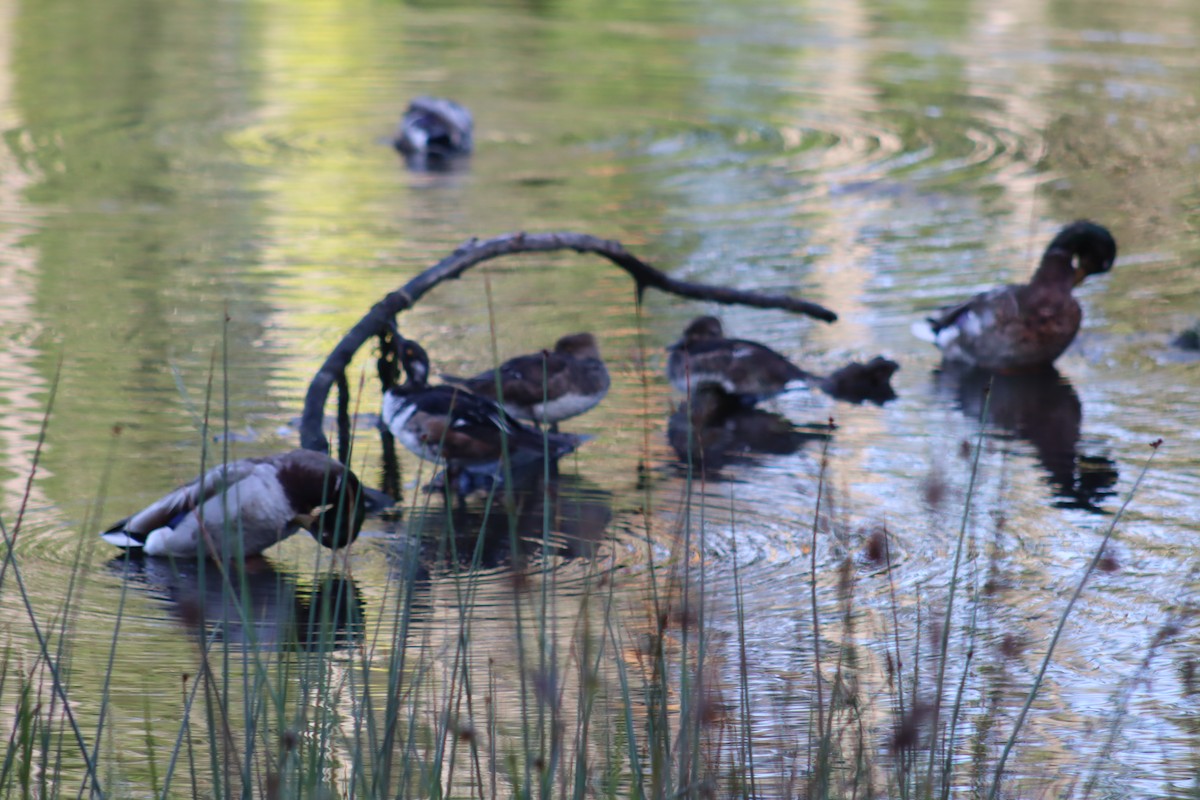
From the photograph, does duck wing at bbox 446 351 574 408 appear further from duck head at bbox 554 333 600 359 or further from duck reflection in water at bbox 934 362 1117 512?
duck reflection in water at bbox 934 362 1117 512

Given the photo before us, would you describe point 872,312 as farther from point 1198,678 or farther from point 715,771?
point 715,771

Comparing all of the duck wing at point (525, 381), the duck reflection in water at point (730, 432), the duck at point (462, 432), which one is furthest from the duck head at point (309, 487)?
the duck reflection in water at point (730, 432)

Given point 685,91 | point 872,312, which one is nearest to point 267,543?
point 872,312

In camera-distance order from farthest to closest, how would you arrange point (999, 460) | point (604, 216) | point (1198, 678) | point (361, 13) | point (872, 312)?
1. point (361, 13)
2. point (604, 216)
3. point (872, 312)
4. point (999, 460)
5. point (1198, 678)

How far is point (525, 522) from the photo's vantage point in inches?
257

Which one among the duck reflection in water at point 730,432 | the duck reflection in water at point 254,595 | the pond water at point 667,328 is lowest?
the duck reflection in water at point 730,432

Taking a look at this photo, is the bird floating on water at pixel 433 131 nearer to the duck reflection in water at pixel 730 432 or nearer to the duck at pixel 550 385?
the duck reflection in water at pixel 730 432

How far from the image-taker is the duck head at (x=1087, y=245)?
9172mm

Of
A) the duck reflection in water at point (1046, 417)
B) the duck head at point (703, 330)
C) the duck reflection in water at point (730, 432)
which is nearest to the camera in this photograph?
the duck reflection in water at point (1046, 417)

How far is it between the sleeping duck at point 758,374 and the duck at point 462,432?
44.4 inches

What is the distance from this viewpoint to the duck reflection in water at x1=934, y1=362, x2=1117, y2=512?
690cm

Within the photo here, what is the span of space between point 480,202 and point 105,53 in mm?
9333

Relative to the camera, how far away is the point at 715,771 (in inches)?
136

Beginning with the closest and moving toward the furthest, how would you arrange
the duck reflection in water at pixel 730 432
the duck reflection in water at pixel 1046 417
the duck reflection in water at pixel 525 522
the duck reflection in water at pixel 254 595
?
1. the duck reflection in water at pixel 254 595
2. the duck reflection in water at pixel 525 522
3. the duck reflection in water at pixel 1046 417
4. the duck reflection in water at pixel 730 432
